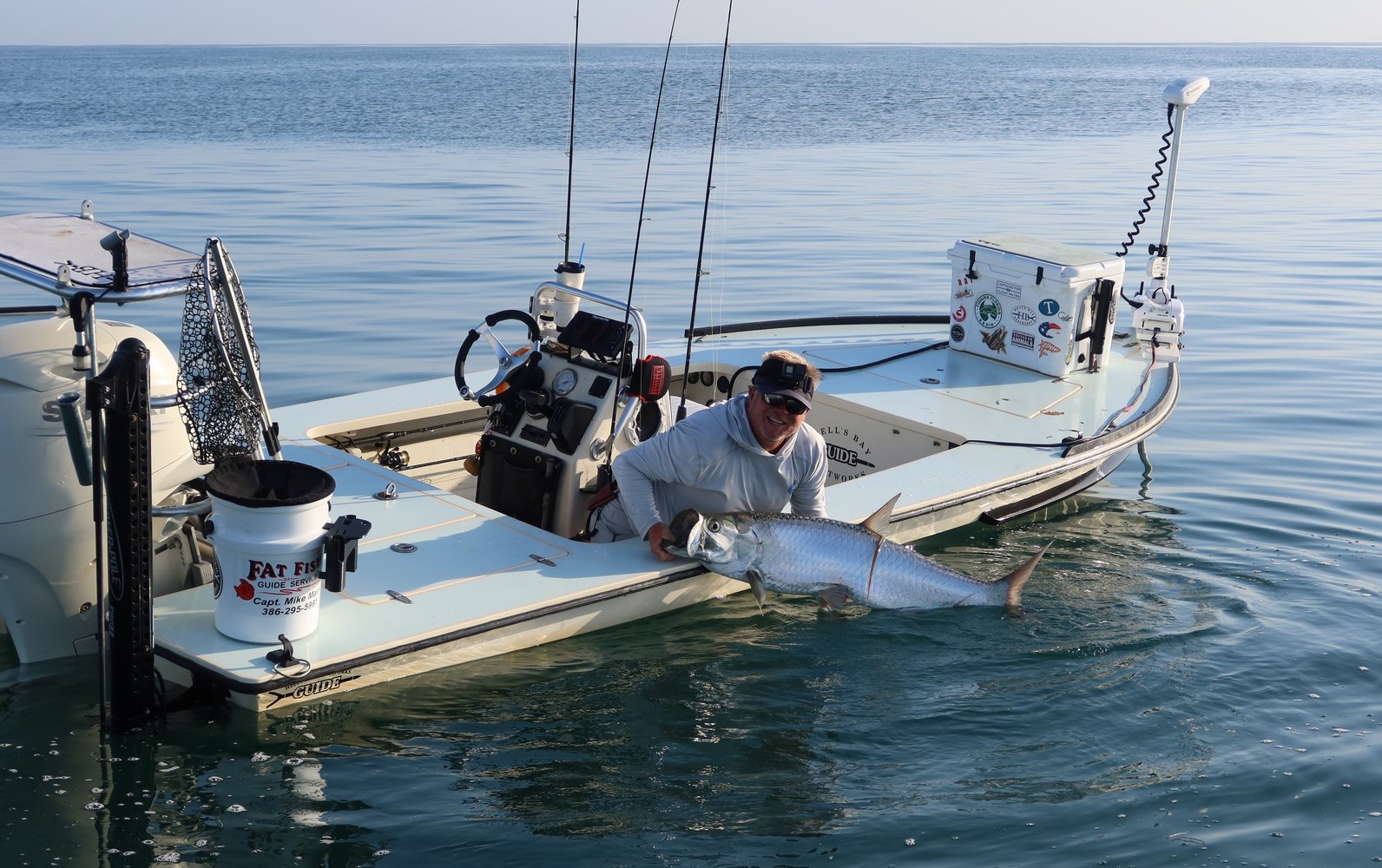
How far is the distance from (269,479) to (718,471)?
5.68 ft

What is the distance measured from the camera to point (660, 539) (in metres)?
5.36

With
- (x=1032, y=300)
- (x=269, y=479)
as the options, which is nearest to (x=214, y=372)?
(x=269, y=479)

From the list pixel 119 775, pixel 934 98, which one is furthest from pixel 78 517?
pixel 934 98

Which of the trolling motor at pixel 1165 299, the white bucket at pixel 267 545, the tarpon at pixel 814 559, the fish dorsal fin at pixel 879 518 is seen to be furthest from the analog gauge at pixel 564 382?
the trolling motor at pixel 1165 299

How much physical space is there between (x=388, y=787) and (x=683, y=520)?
148 centimetres

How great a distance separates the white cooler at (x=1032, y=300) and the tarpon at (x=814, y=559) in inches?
120

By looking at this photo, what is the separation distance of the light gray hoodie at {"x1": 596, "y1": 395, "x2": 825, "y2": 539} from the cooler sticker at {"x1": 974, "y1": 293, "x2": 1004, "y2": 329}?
3.15 m

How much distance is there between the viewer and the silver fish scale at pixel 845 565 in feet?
17.1

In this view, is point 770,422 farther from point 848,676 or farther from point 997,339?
point 997,339

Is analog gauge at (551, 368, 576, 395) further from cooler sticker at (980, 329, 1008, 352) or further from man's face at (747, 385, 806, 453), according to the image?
cooler sticker at (980, 329, 1008, 352)

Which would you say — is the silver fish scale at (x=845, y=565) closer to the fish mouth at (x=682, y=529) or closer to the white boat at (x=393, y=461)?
the fish mouth at (x=682, y=529)

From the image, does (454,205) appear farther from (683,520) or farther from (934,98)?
(934,98)

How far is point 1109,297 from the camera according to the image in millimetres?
8023

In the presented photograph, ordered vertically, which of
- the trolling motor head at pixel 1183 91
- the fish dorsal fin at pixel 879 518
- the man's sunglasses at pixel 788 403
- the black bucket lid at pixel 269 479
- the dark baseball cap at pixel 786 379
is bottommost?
the fish dorsal fin at pixel 879 518
